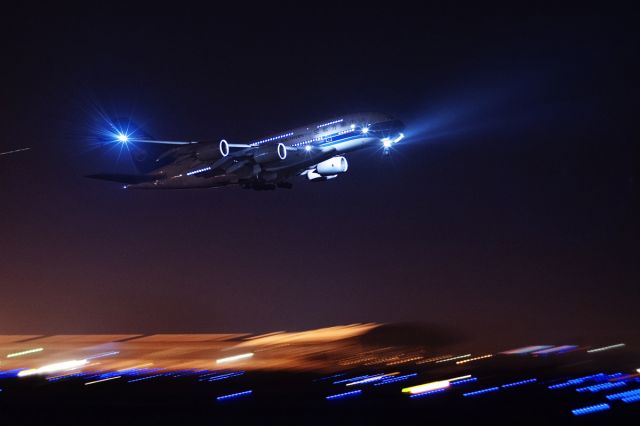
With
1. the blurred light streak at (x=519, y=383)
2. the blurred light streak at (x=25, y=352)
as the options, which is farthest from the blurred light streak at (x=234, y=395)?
the blurred light streak at (x=25, y=352)

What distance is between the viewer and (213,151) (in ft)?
78.5

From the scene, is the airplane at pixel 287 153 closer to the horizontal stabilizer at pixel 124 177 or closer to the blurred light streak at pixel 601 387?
the horizontal stabilizer at pixel 124 177

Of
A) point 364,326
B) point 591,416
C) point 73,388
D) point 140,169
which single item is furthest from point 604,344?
point 140,169

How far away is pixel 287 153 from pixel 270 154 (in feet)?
2.91

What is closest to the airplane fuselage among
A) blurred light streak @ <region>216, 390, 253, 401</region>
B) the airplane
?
the airplane

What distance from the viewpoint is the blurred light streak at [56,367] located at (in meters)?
20.9

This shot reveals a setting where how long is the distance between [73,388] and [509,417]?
34.9 feet

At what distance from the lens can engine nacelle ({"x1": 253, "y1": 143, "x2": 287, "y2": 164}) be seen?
953 inches

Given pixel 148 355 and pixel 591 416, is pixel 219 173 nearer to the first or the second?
pixel 148 355

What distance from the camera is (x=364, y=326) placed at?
25.9 metres

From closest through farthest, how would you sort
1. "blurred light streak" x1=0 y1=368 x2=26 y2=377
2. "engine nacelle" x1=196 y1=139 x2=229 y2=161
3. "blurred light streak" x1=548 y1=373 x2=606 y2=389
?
"blurred light streak" x1=548 y1=373 x2=606 y2=389 < "blurred light streak" x1=0 y1=368 x2=26 y2=377 < "engine nacelle" x1=196 y1=139 x2=229 y2=161

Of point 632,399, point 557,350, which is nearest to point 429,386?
point 632,399

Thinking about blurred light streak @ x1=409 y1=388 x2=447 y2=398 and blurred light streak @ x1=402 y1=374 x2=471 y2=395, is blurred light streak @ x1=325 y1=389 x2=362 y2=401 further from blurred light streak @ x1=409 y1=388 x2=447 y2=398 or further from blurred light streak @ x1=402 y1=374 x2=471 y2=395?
blurred light streak @ x1=409 y1=388 x2=447 y2=398

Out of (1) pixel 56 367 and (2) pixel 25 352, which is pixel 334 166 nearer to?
(1) pixel 56 367
